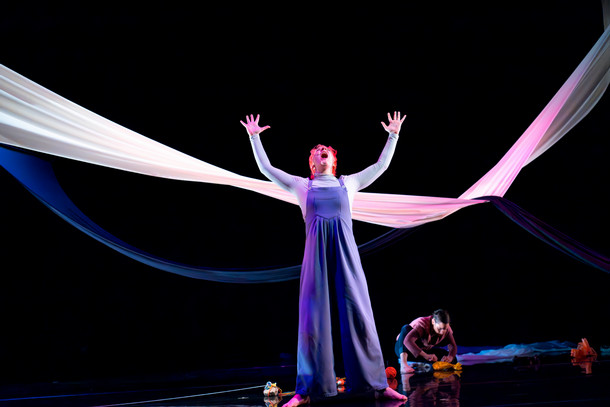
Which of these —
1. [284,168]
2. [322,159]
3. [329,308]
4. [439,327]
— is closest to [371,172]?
[322,159]

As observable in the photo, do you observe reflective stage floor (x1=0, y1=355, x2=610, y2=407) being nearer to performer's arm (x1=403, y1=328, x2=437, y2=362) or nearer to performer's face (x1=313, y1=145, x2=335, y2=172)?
performer's arm (x1=403, y1=328, x2=437, y2=362)

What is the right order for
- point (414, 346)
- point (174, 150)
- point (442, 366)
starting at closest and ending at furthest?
point (174, 150)
point (442, 366)
point (414, 346)

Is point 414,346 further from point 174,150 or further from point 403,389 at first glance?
point 174,150

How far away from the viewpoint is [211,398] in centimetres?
302

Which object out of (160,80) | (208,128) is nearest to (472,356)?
(208,128)

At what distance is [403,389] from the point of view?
3.07m

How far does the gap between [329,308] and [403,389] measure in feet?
2.80

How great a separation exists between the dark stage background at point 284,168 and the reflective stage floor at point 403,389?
0.60 meters

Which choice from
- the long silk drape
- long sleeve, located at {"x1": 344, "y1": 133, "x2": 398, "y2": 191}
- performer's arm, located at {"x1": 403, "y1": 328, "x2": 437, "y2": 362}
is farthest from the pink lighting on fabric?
performer's arm, located at {"x1": 403, "y1": 328, "x2": 437, "y2": 362}

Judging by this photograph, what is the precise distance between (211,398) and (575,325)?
405cm

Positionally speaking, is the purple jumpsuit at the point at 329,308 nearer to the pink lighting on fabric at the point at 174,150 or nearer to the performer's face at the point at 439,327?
the pink lighting on fabric at the point at 174,150

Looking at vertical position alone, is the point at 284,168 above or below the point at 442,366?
above

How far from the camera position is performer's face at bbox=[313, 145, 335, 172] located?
→ 2.83 m

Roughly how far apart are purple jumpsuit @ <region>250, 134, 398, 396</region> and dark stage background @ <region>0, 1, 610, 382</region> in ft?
8.48
